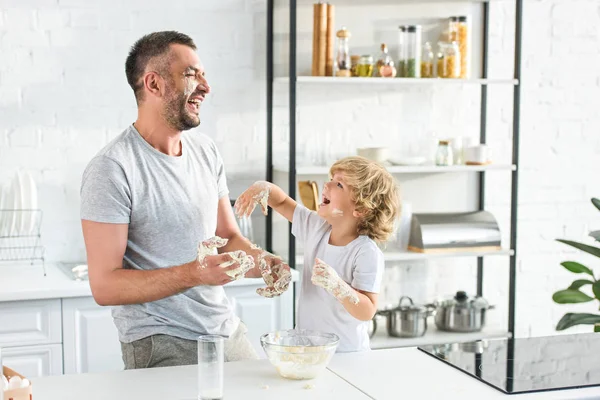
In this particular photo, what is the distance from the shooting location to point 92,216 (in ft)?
7.40

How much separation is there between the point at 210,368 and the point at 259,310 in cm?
157

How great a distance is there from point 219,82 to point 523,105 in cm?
152

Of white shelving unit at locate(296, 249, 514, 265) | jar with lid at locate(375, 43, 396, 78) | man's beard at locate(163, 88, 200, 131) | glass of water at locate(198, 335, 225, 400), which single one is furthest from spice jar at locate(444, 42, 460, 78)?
glass of water at locate(198, 335, 225, 400)

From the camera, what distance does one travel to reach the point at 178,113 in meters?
2.43

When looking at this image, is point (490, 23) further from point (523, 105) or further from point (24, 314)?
point (24, 314)

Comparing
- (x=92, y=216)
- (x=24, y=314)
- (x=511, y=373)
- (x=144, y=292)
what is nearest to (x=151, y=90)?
(x=92, y=216)

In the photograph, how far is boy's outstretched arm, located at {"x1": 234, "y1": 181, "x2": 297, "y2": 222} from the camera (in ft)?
8.09

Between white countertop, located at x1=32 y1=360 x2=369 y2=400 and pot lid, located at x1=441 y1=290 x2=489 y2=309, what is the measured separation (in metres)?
1.87

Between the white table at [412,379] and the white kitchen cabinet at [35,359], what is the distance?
4.27 feet

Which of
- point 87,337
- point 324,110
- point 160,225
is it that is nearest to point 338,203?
point 160,225

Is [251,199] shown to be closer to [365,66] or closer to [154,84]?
[154,84]

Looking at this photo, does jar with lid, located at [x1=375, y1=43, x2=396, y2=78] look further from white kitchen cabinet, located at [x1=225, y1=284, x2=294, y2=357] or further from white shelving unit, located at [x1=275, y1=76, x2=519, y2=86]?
white kitchen cabinet, located at [x1=225, y1=284, x2=294, y2=357]

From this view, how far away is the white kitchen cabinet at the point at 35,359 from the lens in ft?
9.77

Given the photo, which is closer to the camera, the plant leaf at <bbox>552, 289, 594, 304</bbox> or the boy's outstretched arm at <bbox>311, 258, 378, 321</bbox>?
the boy's outstretched arm at <bbox>311, 258, 378, 321</bbox>
